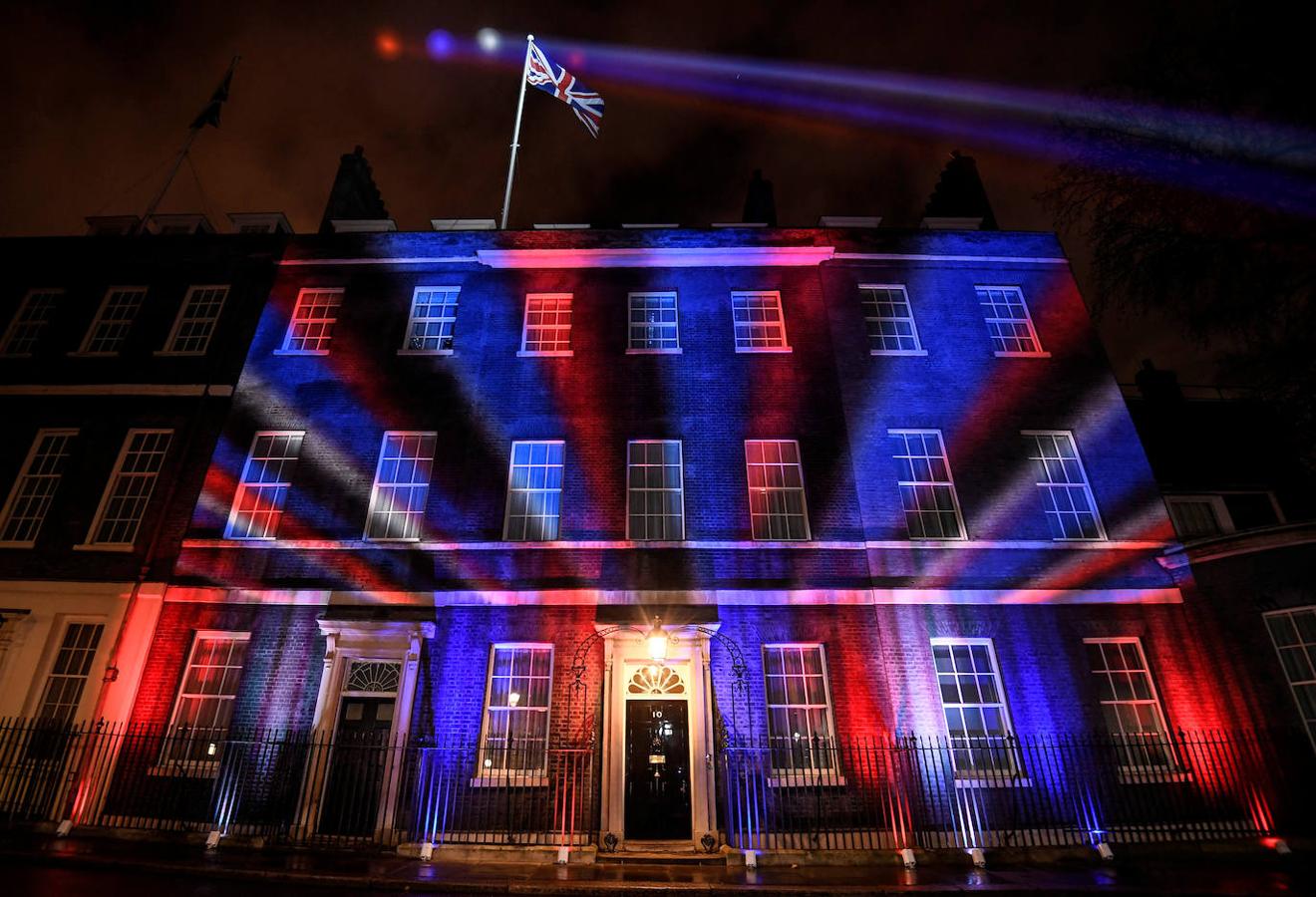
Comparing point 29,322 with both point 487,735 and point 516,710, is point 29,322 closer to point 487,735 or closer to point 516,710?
point 487,735

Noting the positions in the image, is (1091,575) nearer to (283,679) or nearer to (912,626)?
(912,626)

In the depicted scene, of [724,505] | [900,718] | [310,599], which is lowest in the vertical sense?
[900,718]

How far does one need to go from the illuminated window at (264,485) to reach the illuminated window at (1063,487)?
17.7m

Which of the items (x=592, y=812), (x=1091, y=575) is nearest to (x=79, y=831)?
(x=592, y=812)

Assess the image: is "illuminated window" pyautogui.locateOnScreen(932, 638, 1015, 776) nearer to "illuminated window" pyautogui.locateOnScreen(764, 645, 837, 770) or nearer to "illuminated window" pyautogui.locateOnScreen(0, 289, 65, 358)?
"illuminated window" pyautogui.locateOnScreen(764, 645, 837, 770)

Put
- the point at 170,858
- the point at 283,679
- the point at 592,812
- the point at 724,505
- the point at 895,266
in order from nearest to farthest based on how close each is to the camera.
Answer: the point at 170,858
the point at 592,812
the point at 283,679
the point at 724,505
the point at 895,266

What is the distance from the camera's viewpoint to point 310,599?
504 inches

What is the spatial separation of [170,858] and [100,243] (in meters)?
16.7

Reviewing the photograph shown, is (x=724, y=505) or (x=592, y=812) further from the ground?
(x=724, y=505)

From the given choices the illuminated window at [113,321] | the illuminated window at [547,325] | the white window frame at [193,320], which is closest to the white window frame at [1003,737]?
the illuminated window at [547,325]

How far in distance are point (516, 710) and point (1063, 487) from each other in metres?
13.2

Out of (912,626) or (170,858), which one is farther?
(912,626)

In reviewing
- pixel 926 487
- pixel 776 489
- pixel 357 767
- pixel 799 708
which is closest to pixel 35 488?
pixel 357 767

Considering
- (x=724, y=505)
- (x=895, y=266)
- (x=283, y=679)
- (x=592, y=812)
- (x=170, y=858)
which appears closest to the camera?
(x=170, y=858)
